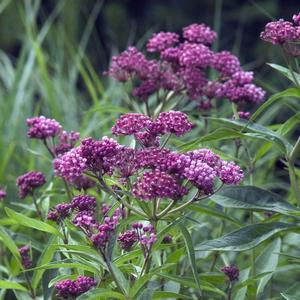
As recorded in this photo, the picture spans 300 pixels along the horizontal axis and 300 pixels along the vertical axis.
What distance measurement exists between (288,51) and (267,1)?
47.1 ft

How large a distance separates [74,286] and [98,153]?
286 millimetres

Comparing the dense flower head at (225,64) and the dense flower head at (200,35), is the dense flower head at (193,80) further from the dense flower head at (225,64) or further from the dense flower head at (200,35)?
the dense flower head at (200,35)

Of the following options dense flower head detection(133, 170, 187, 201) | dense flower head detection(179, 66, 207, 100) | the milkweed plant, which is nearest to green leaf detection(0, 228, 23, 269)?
the milkweed plant

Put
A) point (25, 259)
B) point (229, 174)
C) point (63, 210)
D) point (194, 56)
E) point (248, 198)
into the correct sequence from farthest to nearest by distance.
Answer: point (194, 56), point (25, 259), point (248, 198), point (63, 210), point (229, 174)

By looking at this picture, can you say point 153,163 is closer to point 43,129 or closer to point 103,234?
point 103,234

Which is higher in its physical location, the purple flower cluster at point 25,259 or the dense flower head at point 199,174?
the dense flower head at point 199,174

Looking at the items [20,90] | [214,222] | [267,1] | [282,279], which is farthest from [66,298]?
[267,1]

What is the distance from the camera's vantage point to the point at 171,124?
1667 mm

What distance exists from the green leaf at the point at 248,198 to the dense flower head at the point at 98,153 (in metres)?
0.32

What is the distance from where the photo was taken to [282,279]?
353 centimetres

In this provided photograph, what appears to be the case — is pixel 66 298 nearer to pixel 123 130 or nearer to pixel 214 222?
pixel 123 130

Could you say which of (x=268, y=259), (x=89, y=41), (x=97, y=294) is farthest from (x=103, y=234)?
(x=89, y=41)

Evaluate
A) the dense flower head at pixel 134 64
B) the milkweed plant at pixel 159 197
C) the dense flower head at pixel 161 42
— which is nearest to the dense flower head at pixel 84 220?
the milkweed plant at pixel 159 197

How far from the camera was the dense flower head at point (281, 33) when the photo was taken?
1777 mm
